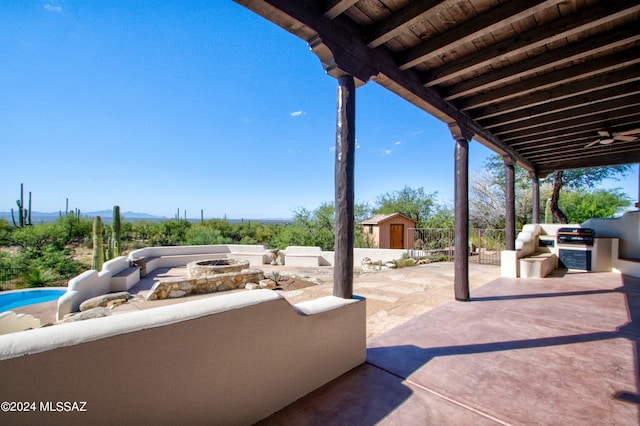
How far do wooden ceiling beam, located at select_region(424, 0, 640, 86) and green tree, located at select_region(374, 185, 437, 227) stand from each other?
1402cm

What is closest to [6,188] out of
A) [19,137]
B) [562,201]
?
[19,137]

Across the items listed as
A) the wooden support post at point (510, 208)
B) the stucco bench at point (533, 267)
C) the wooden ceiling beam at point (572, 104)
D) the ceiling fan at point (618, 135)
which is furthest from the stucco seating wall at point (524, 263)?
the wooden ceiling beam at point (572, 104)

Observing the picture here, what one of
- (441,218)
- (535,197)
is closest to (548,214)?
(535,197)

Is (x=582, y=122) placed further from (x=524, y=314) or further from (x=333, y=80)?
(x=333, y=80)

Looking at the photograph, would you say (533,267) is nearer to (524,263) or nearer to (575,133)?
(524,263)

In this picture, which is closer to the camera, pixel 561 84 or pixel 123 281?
pixel 561 84

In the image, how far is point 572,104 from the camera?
3594mm

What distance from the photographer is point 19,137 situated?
24828 mm

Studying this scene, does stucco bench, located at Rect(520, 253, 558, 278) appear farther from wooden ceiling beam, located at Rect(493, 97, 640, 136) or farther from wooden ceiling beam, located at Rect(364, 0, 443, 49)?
wooden ceiling beam, located at Rect(364, 0, 443, 49)

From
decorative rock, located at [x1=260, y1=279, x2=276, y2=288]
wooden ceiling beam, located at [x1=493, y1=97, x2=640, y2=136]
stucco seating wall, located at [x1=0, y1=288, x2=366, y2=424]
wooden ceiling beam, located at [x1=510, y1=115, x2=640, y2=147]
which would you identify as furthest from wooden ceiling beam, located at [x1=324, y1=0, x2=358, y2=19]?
decorative rock, located at [x1=260, y1=279, x2=276, y2=288]

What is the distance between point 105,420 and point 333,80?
8.78 ft

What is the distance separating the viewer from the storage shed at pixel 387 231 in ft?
45.0

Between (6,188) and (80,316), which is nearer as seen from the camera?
(80,316)

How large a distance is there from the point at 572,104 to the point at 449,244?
630 centimetres
